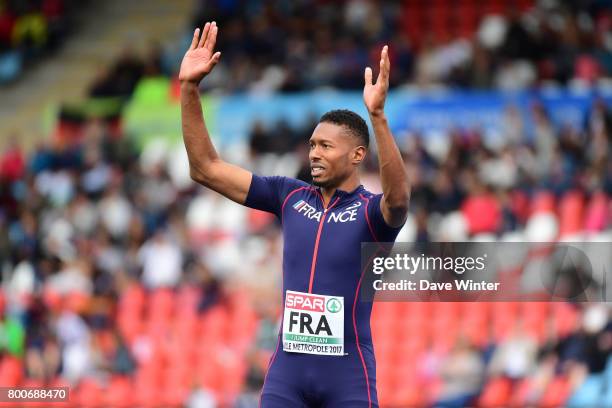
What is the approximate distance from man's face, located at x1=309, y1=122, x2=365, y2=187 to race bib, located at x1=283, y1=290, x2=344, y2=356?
0.62m

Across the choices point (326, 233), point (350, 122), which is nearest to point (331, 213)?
point (326, 233)

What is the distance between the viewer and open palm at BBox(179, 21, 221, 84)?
6.22 metres

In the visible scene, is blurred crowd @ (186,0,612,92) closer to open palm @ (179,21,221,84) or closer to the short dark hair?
the short dark hair

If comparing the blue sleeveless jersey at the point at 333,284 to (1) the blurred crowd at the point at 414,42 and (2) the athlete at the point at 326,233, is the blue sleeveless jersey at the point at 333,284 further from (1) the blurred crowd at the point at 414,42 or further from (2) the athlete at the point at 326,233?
(1) the blurred crowd at the point at 414,42

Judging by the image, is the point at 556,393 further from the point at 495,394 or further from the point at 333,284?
the point at 333,284

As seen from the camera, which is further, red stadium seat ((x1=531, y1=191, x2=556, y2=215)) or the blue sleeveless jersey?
red stadium seat ((x1=531, y1=191, x2=556, y2=215))

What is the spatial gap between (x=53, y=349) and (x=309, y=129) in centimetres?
443

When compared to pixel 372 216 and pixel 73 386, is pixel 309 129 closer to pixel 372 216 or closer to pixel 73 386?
pixel 73 386

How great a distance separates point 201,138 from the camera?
629 centimetres

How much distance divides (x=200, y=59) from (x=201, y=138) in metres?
0.41

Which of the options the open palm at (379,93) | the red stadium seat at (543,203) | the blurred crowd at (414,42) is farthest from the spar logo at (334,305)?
the blurred crowd at (414,42)

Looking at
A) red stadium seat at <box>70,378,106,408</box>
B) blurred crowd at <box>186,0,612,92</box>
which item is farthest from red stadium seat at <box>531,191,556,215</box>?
red stadium seat at <box>70,378,106,408</box>

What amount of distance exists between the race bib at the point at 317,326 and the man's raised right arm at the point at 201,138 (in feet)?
2.31

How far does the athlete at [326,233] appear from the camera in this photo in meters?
5.91
